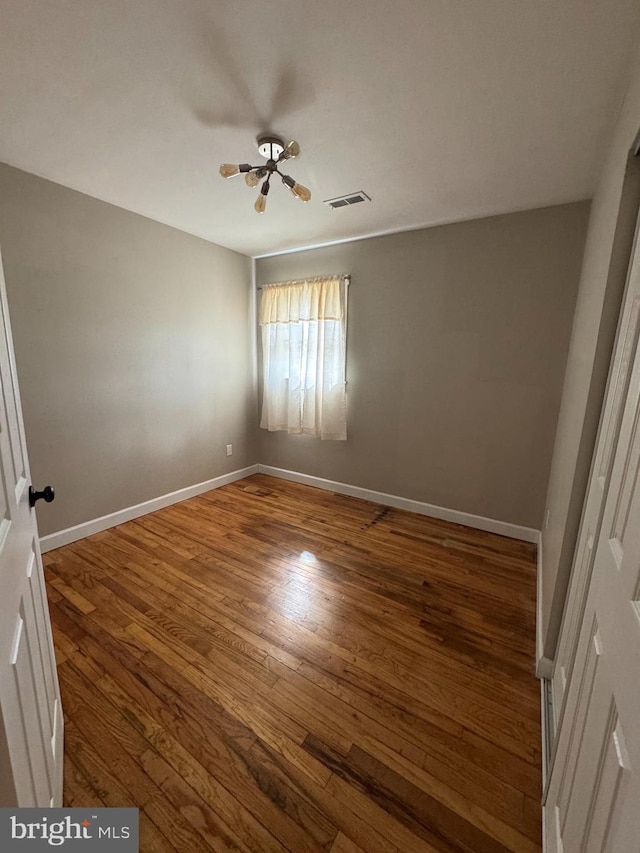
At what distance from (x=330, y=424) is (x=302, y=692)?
2.30 m

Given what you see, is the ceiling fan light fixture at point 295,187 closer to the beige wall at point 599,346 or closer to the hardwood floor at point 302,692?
the beige wall at point 599,346

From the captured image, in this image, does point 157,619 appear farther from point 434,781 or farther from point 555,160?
point 555,160

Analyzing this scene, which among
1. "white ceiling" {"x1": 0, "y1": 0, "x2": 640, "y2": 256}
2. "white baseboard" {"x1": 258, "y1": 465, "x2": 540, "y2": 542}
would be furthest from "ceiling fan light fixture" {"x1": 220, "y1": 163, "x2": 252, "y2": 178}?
"white baseboard" {"x1": 258, "y1": 465, "x2": 540, "y2": 542}

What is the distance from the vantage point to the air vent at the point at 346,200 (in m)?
2.31

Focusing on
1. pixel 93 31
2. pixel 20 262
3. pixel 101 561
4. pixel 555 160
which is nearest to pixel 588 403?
pixel 555 160

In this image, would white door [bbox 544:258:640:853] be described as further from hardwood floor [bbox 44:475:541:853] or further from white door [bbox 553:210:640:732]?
hardwood floor [bbox 44:475:541:853]

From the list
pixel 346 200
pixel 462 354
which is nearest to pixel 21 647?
pixel 346 200

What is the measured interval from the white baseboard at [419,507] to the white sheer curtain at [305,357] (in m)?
0.56

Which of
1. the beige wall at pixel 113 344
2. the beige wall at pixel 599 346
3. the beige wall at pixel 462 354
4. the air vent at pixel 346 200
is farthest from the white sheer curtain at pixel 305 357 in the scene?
the beige wall at pixel 599 346

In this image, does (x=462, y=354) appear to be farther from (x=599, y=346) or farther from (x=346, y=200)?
(x=599, y=346)

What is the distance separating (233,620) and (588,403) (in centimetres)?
194

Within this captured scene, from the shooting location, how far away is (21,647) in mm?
796

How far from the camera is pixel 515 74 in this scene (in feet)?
4.42

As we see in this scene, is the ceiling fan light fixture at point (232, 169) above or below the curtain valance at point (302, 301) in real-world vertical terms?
above
